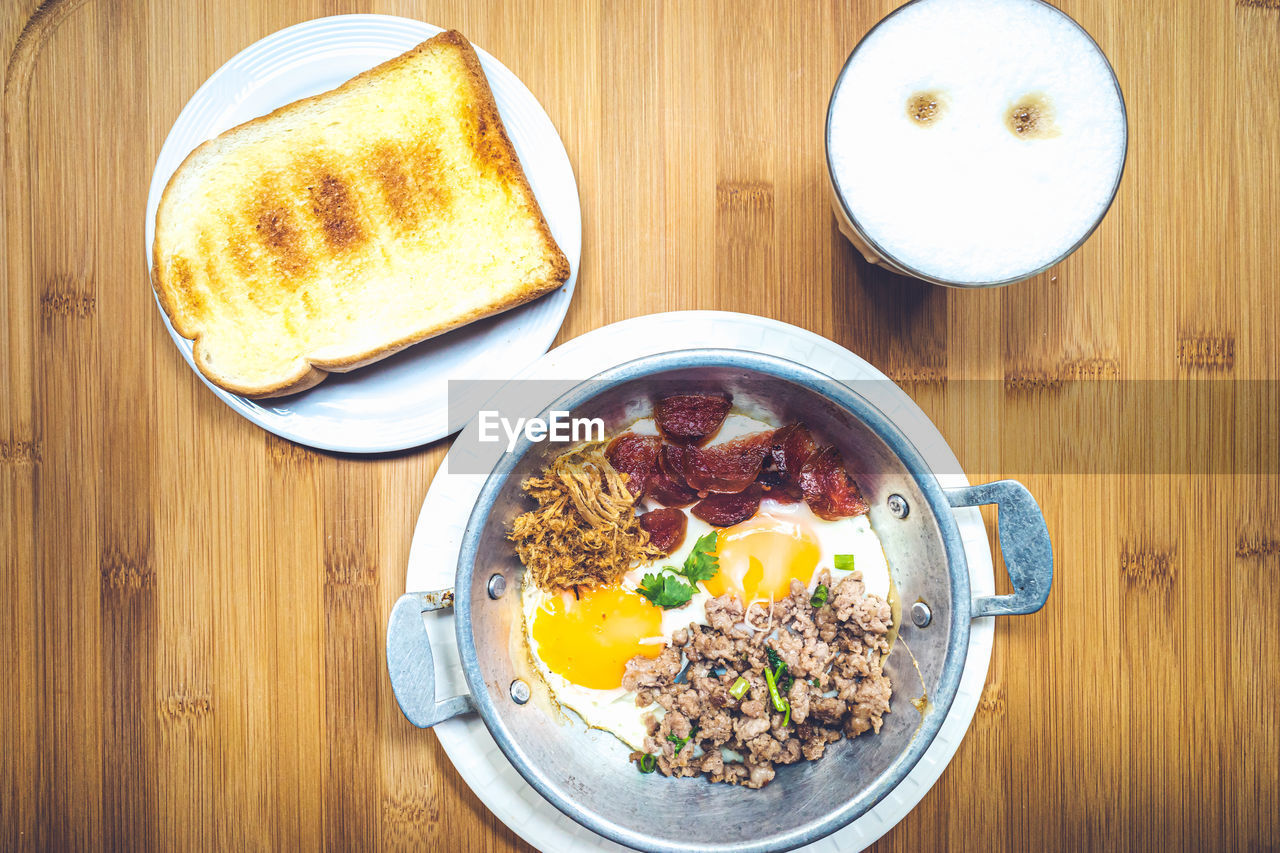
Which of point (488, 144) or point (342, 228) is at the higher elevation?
point (488, 144)

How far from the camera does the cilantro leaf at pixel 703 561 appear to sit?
1.34 metres

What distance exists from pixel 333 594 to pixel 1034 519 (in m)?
1.32

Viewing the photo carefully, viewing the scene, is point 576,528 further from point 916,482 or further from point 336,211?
point 336,211

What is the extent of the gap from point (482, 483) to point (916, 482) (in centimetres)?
78

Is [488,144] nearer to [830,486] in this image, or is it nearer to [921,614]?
[830,486]

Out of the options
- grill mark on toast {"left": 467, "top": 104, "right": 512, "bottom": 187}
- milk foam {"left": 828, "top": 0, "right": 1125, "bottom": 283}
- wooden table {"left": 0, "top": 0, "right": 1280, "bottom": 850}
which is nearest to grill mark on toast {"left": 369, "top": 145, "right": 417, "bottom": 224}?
grill mark on toast {"left": 467, "top": 104, "right": 512, "bottom": 187}

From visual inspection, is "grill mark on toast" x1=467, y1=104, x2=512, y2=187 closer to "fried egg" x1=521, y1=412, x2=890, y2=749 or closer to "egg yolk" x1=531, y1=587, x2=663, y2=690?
"fried egg" x1=521, y1=412, x2=890, y2=749

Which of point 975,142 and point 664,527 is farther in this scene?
point 664,527

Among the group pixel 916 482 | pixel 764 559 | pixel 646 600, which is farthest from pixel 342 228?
pixel 916 482

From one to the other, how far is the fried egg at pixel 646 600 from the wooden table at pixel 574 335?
0.91ft

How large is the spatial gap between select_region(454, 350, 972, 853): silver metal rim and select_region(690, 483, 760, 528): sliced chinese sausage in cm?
29

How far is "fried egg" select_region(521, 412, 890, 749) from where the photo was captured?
135 cm

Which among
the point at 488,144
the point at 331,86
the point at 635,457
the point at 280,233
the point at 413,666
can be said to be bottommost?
the point at 413,666

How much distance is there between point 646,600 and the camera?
4.49 feet
